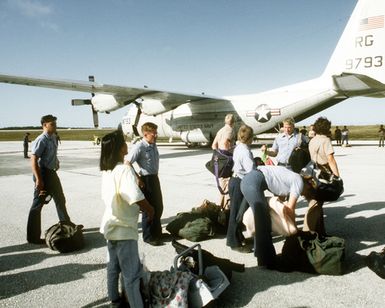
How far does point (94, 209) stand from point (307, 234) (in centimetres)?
515

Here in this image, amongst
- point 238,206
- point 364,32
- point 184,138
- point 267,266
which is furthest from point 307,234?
point 184,138

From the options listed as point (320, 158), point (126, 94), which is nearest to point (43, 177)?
point (320, 158)

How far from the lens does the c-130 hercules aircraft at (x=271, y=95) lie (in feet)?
52.1

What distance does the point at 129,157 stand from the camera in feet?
17.7

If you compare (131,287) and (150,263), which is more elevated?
(131,287)

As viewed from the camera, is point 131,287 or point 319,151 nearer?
point 131,287

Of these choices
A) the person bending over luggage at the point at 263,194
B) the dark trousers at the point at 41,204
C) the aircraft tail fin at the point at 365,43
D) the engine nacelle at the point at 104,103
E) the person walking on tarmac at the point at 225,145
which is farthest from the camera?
the engine nacelle at the point at 104,103

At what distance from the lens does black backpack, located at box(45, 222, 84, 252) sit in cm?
509

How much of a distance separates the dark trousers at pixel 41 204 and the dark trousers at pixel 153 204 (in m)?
1.51

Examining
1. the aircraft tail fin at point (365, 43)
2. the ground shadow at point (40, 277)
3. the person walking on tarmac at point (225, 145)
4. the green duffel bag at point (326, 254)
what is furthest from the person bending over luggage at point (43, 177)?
the aircraft tail fin at point (365, 43)

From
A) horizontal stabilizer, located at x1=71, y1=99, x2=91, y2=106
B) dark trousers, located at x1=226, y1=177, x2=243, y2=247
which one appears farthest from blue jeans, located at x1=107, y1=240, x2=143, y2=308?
horizontal stabilizer, located at x1=71, y1=99, x2=91, y2=106

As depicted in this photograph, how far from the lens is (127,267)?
10.2ft

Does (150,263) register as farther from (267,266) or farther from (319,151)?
(319,151)

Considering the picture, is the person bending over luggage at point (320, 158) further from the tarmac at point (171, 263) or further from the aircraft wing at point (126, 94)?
the aircraft wing at point (126, 94)
